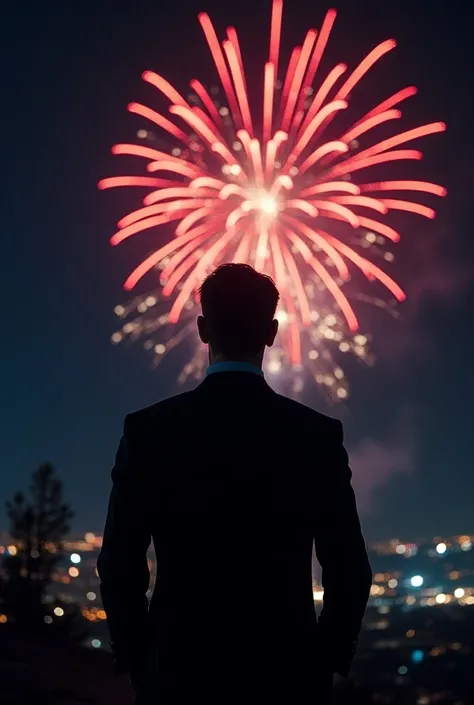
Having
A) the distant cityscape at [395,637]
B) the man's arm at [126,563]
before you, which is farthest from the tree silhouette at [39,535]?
the man's arm at [126,563]

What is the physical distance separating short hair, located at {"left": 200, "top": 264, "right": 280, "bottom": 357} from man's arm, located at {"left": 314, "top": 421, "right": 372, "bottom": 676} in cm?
48

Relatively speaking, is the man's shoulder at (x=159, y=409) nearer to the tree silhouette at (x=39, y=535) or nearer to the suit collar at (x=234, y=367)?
the suit collar at (x=234, y=367)

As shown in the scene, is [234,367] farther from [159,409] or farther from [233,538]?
[233,538]

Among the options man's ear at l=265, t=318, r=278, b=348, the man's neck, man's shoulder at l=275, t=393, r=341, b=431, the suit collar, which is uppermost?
man's ear at l=265, t=318, r=278, b=348

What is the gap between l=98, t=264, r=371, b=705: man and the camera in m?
3.34

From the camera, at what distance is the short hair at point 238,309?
3.60 metres

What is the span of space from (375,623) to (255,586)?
118 meters

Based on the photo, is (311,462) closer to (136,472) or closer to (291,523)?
(291,523)

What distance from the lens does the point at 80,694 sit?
965cm

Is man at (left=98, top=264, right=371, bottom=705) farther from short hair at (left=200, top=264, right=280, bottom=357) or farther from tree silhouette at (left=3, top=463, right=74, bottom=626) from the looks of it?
tree silhouette at (left=3, top=463, right=74, bottom=626)

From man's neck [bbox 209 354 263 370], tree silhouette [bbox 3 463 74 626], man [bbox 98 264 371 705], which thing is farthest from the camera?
tree silhouette [bbox 3 463 74 626]

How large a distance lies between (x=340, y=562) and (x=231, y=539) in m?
0.52

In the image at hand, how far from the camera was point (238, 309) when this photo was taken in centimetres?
361

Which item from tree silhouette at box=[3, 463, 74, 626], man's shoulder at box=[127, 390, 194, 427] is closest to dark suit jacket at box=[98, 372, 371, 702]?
man's shoulder at box=[127, 390, 194, 427]
